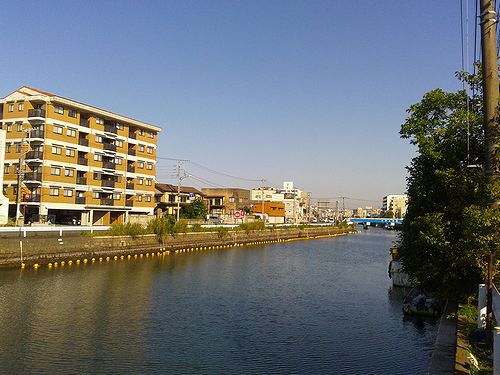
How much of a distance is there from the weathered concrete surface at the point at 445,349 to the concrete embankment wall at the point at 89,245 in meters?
35.4

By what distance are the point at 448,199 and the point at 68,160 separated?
5289 cm

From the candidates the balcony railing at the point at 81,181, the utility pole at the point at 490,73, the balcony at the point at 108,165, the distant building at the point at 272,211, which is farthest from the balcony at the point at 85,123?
the distant building at the point at 272,211

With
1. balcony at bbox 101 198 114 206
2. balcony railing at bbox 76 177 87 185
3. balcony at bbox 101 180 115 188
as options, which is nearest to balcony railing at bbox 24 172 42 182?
balcony railing at bbox 76 177 87 185

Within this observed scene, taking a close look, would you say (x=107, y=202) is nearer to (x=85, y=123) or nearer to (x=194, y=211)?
(x=85, y=123)

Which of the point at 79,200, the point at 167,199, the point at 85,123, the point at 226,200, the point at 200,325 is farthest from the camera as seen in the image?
the point at 226,200

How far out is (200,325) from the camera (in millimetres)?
23703

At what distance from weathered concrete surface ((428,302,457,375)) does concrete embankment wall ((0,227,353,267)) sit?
35398mm

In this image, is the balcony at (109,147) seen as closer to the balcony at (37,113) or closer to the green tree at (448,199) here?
the balcony at (37,113)

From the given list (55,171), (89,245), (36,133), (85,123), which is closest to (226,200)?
(85,123)

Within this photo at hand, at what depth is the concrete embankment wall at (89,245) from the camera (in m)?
38.8

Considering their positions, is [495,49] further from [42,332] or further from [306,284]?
[306,284]

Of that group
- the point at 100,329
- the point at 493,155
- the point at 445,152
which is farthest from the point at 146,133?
the point at 493,155

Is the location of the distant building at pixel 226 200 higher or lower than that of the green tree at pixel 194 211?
higher

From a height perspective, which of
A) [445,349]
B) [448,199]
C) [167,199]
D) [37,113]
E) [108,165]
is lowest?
[445,349]
